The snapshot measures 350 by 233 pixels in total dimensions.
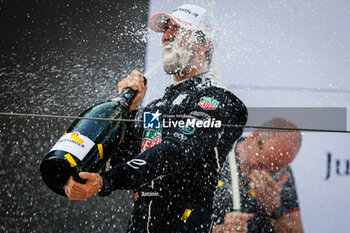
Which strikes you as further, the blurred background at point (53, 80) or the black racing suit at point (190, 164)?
the blurred background at point (53, 80)

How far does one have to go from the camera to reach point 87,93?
2.42ft

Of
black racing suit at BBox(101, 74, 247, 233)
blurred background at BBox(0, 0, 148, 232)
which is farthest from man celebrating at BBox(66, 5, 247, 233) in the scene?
blurred background at BBox(0, 0, 148, 232)

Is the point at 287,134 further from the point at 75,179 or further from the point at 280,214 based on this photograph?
the point at 75,179

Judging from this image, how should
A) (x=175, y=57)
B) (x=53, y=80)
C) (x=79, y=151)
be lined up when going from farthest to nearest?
(x=53, y=80) < (x=175, y=57) < (x=79, y=151)

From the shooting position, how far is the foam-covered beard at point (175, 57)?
60cm

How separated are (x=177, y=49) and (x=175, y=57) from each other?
0.02 meters

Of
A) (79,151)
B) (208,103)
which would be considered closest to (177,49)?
(208,103)

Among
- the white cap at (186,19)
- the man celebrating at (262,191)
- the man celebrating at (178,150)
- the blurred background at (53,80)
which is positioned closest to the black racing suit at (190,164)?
the man celebrating at (178,150)

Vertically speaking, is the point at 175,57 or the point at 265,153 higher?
the point at 175,57

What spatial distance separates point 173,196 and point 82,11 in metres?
0.50

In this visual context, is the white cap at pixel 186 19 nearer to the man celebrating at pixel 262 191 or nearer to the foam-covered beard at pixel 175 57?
the foam-covered beard at pixel 175 57

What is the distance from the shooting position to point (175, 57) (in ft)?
1.94

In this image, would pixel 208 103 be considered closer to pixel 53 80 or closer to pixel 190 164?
pixel 190 164

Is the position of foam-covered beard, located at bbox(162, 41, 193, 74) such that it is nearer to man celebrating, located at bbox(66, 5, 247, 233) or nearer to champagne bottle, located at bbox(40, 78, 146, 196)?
man celebrating, located at bbox(66, 5, 247, 233)
